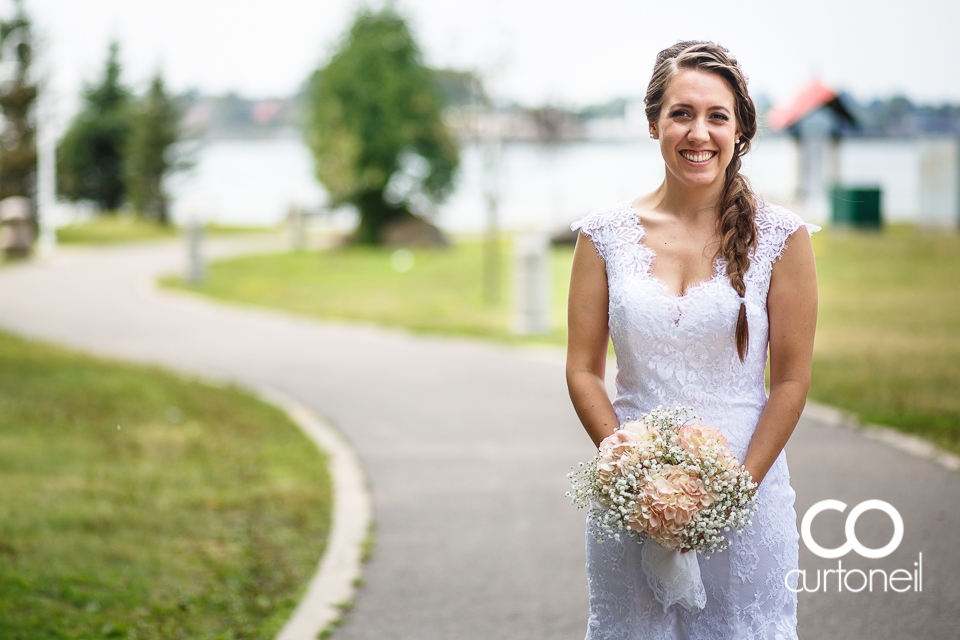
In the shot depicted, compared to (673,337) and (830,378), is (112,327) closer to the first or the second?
(830,378)

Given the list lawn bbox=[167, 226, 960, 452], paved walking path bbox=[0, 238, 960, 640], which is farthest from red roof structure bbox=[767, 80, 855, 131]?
paved walking path bbox=[0, 238, 960, 640]

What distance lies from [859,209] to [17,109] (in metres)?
25.2

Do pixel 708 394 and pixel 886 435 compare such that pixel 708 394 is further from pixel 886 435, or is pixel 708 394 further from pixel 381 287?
pixel 381 287

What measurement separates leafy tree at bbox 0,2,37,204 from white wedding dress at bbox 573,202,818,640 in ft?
114

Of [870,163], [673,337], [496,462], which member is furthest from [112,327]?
[870,163]

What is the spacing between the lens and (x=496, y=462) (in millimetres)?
8141

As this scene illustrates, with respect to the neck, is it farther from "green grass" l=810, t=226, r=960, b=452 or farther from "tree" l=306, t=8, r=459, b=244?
"tree" l=306, t=8, r=459, b=244

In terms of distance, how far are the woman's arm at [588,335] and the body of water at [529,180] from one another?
15.6 metres

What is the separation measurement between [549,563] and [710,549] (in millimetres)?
3165

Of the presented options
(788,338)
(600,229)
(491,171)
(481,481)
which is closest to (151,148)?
(491,171)

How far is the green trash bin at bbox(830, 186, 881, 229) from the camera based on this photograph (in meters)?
27.2

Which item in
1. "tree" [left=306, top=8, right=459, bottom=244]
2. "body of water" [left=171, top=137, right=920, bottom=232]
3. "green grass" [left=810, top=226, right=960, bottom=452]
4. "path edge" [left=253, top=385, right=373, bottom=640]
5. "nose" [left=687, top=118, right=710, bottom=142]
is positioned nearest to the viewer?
"nose" [left=687, top=118, right=710, bottom=142]

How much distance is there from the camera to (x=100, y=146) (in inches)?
1845

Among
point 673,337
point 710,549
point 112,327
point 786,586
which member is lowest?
point 112,327
